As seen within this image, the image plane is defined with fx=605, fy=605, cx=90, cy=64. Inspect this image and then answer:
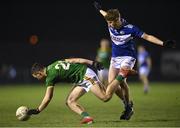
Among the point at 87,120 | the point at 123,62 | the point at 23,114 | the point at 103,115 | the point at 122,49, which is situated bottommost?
the point at 103,115

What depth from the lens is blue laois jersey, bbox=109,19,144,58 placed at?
1362 cm

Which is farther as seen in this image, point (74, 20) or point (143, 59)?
point (74, 20)

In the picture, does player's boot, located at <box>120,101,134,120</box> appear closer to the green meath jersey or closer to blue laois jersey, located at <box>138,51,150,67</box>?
the green meath jersey

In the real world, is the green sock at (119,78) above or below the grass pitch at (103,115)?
above

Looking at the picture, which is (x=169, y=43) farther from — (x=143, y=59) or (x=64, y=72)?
(x=143, y=59)

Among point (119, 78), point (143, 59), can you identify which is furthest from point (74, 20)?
point (119, 78)

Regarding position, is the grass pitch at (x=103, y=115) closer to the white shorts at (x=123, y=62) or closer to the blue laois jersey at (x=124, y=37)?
the white shorts at (x=123, y=62)

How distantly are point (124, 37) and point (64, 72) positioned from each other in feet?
5.89

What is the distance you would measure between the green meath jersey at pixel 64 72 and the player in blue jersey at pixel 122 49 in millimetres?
745

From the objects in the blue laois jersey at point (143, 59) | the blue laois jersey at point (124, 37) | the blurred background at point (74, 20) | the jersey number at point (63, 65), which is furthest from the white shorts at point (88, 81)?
the blurred background at point (74, 20)

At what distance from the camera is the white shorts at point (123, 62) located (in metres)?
13.9

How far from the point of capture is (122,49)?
551 inches

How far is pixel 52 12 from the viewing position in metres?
49.1

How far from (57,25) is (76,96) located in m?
34.6
